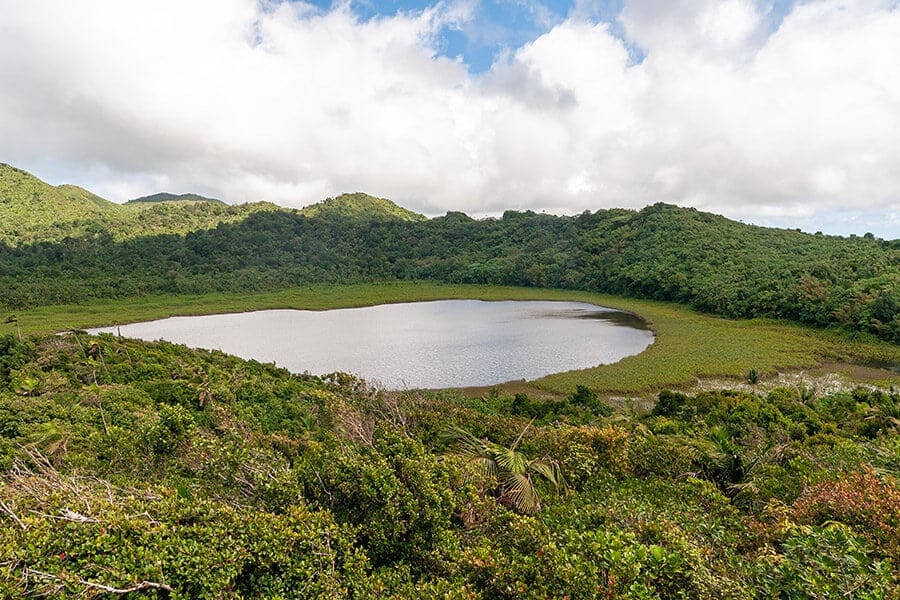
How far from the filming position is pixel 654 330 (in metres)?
49.0

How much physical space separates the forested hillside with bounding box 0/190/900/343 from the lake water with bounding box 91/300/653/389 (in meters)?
17.0

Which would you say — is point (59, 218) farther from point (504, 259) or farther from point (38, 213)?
point (504, 259)

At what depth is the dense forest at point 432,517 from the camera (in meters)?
4.44

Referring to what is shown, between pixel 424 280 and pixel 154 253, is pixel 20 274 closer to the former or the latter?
pixel 154 253

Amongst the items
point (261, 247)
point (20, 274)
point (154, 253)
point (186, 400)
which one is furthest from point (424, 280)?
point (186, 400)

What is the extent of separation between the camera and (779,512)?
23.6 feet

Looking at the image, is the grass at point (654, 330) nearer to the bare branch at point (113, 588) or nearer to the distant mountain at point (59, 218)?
the bare branch at point (113, 588)

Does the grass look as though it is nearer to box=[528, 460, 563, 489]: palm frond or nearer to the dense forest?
the dense forest

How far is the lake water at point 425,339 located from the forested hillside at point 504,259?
17.0 m

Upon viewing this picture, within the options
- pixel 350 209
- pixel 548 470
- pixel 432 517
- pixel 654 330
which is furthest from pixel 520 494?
pixel 350 209

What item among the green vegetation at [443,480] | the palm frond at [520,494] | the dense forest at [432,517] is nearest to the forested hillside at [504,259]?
the green vegetation at [443,480]

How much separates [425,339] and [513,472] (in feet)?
121

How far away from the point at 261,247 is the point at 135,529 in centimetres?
13153

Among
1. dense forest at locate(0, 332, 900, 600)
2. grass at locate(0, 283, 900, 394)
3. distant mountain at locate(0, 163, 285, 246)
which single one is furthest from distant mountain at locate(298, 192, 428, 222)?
Answer: dense forest at locate(0, 332, 900, 600)
